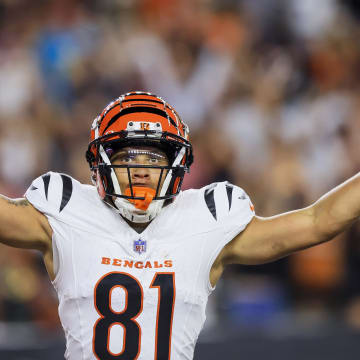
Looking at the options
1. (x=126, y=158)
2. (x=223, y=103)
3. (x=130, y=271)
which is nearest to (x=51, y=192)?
(x=126, y=158)

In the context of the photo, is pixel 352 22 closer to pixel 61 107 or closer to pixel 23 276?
pixel 61 107

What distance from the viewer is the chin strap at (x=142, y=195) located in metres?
2.58

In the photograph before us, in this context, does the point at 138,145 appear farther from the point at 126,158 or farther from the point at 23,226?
the point at 23,226

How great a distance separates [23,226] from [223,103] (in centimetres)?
432

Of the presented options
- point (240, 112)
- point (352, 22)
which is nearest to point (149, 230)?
point (240, 112)

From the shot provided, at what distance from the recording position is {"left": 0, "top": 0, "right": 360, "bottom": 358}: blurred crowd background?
5.59 m

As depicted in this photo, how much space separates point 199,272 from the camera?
2.66 meters

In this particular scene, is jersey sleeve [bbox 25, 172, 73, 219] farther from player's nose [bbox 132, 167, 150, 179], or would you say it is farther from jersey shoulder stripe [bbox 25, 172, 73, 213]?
player's nose [bbox 132, 167, 150, 179]

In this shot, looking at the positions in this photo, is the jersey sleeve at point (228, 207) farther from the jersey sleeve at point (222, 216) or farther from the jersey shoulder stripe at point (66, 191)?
the jersey shoulder stripe at point (66, 191)

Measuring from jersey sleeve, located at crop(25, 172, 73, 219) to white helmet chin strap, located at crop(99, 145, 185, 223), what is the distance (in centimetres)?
18

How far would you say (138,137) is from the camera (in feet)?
8.76

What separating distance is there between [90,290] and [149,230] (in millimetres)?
297

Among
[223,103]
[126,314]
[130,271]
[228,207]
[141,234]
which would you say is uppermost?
[223,103]

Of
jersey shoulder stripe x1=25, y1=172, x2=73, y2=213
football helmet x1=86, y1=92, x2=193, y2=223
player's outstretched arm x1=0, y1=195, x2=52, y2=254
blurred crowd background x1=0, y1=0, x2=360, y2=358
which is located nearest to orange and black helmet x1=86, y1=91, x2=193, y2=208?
football helmet x1=86, y1=92, x2=193, y2=223
